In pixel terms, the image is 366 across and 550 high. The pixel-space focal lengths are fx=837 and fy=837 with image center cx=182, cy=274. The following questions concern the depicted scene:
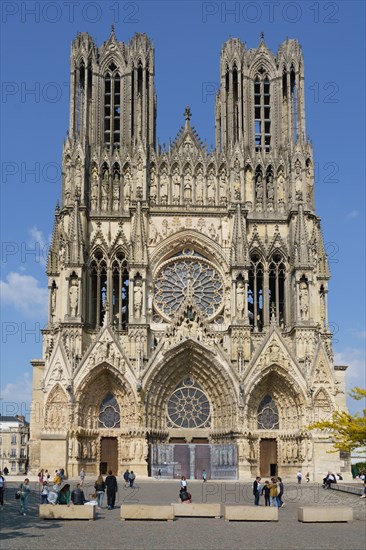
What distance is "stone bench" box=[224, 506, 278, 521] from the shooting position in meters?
22.0

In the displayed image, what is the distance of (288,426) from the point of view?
142 ft

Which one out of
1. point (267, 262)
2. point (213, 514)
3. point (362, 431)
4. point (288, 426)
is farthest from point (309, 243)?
point (213, 514)

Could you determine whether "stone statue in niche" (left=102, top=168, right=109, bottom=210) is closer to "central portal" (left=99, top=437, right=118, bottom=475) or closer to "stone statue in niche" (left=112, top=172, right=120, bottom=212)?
"stone statue in niche" (left=112, top=172, right=120, bottom=212)

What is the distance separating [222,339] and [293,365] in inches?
169

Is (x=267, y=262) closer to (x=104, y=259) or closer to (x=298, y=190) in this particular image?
(x=298, y=190)

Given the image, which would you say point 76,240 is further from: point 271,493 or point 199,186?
point 271,493

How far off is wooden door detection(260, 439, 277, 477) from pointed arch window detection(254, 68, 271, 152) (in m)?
16.9

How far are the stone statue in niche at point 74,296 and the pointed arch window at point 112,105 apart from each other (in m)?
9.11

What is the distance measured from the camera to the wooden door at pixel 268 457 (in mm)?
43312

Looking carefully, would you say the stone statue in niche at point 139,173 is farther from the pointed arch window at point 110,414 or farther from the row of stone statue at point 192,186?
the pointed arch window at point 110,414

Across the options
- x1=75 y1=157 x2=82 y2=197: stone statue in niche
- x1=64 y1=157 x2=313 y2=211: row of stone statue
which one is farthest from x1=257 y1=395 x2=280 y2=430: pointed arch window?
x1=75 y1=157 x2=82 y2=197: stone statue in niche

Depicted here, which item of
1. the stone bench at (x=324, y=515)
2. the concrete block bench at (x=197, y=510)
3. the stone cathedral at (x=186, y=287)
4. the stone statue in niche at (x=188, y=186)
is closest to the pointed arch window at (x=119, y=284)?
the stone cathedral at (x=186, y=287)

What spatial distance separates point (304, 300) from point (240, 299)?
11.2ft

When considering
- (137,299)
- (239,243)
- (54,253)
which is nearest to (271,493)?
(137,299)
